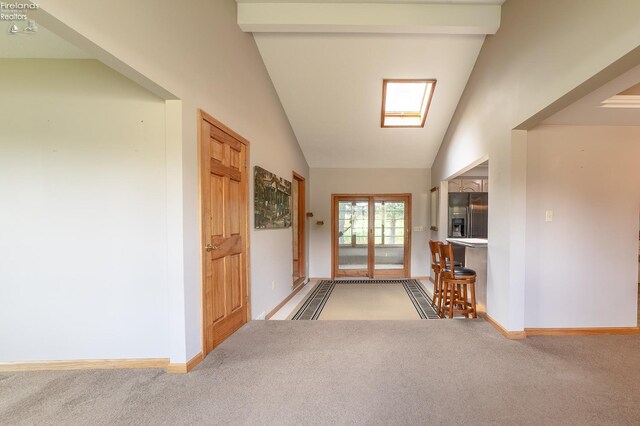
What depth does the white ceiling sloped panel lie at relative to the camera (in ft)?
10.4

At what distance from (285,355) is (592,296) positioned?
3.08 m

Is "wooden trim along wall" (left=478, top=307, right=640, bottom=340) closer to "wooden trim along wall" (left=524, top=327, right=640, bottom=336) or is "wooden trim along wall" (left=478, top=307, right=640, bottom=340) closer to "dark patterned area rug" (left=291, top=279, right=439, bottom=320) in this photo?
"wooden trim along wall" (left=524, top=327, right=640, bottom=336)

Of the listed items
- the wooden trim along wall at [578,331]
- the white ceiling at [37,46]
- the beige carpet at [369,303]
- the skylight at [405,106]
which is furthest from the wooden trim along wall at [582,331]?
the white ceiling at [37,46]

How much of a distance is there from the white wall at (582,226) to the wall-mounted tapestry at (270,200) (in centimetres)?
288

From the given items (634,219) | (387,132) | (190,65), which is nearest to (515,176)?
(634,219)

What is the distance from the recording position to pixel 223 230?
242cm

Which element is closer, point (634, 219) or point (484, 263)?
point (634, 219)

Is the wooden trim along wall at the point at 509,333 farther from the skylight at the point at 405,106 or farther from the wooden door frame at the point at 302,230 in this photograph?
the wooden door frame at the point at 302,230

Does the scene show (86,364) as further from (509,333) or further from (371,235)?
(371,235)

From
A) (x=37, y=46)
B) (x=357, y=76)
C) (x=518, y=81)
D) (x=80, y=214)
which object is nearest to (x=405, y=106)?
(x=357, y=76)

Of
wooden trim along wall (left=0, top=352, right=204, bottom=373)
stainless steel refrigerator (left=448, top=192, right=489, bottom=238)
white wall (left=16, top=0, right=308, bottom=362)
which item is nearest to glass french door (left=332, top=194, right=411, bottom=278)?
stainless steel refrigerator (left=448, top=192, right=489, bottom=238)

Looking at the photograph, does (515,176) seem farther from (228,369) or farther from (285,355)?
(228,369)

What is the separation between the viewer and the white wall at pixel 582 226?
8.51ft

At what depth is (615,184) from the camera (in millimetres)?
2605
